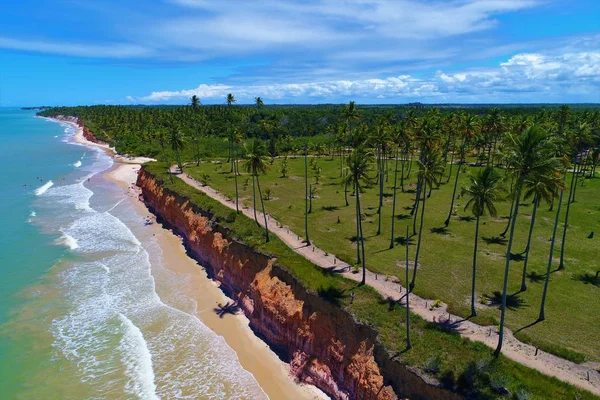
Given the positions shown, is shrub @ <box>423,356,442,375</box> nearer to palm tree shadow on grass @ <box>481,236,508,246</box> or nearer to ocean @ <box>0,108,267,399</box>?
ocean @ <box>0,108,267,399</box>

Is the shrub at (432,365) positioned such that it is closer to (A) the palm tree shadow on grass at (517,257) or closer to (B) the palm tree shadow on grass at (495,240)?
(A) the palm tree shadow on grass at (517,257)

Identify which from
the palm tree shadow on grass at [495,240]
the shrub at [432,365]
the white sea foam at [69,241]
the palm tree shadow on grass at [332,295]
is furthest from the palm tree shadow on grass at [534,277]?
the white sea foam at [69,241]

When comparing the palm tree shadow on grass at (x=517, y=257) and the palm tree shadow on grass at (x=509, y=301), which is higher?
the palm tree shadow on grass at (x=517, y=257)

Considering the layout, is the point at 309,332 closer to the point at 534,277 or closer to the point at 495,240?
the point at 534,277

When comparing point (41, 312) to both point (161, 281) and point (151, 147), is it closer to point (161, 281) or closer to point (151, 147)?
point (161, 281)

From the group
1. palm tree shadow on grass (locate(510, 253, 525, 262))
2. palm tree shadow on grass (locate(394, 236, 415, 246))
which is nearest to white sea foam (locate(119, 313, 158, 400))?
palm tree shadow on grass (locate(394, 236, 415, 246))

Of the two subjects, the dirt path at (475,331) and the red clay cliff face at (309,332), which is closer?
the dirt path at (475,331)

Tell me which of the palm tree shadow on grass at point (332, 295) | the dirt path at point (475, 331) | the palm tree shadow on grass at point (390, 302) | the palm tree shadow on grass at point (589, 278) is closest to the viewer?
the dirt path at point (475, 331)
